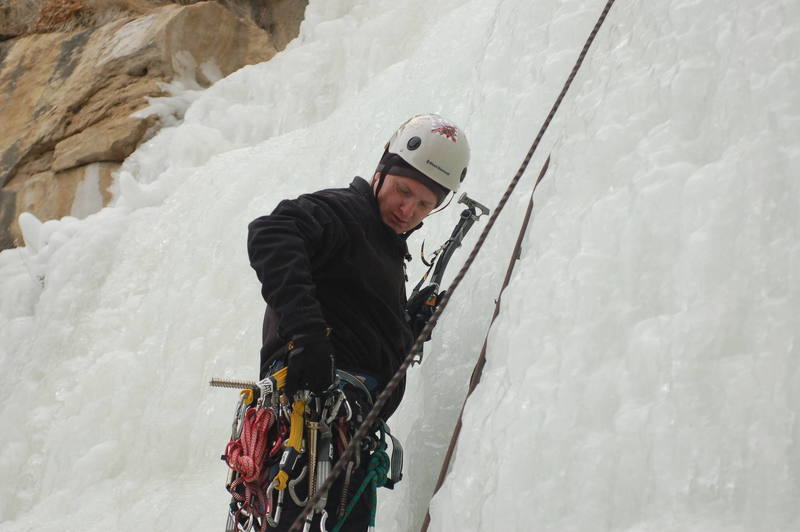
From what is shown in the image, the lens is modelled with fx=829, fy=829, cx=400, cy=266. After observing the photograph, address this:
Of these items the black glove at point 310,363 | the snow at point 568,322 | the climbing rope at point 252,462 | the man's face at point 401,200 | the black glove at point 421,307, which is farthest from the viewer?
the black glove at point 421,307

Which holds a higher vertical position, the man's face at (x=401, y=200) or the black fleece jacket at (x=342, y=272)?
the man's face at (x=401, y=200)

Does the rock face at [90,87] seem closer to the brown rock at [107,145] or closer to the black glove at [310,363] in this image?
the brown rock at [107,145]

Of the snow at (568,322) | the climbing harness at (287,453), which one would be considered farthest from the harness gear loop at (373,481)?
the snow at (568,322)

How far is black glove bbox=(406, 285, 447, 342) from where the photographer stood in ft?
7.61

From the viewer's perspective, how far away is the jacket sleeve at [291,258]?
1.75m

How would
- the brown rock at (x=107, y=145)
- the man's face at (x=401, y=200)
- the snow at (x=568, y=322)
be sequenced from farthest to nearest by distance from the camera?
the brown rock at (x=107, y=145), the man's face at (x=401, y=200), the snow at (x=568, y=322)

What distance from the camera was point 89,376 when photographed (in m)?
4.42

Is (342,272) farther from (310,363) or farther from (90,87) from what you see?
(90,87)

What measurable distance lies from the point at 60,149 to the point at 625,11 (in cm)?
588

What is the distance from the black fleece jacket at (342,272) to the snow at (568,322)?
0.31 metres

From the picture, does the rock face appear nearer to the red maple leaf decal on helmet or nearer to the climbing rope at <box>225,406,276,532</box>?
the red maple leaf decal on helmet

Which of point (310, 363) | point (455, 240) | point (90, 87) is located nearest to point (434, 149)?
point (455, 240)

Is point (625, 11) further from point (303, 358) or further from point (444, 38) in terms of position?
point (444, 38)

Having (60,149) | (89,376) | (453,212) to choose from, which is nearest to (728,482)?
(453,212)
